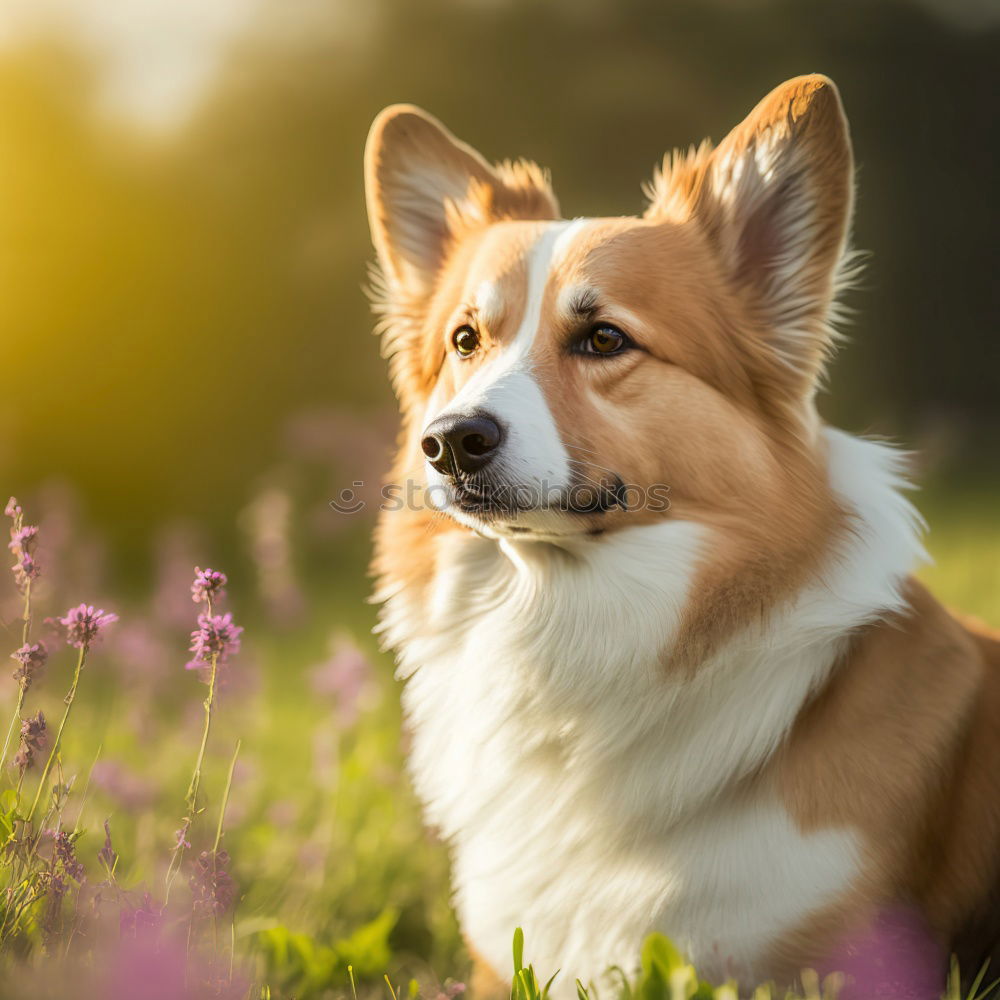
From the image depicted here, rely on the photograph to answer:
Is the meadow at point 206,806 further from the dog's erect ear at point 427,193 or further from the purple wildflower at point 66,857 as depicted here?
the dog's erect ear at point 427,193

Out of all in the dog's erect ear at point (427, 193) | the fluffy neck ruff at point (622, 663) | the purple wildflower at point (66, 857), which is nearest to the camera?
the purple wildflower at point (66, 857)

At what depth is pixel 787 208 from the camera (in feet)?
8.49

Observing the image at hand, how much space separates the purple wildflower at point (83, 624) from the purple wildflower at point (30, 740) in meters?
0.17

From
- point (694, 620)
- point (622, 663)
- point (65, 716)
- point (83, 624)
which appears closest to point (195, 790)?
point (65, 716)

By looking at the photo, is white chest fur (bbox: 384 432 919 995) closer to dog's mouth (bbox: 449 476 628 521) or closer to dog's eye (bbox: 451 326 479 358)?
dog's mouth (bbox: 449 476 628 521)

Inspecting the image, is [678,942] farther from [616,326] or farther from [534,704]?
[616,326]

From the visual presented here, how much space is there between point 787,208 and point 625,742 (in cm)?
136

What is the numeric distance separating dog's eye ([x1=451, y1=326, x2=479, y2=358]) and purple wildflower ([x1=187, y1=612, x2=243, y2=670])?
1055mm

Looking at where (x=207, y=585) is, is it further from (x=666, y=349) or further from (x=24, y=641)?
(x=666, y=349)

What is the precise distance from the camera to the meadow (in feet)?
6.78

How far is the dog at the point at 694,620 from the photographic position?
2.29 meters

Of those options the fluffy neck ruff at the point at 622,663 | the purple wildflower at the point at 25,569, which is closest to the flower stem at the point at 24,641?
the purple wildflower at the point at 25,569

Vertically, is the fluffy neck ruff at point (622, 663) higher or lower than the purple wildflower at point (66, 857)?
higher

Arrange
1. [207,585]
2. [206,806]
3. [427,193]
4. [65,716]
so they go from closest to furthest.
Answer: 1. [65,716]
2. [207,585]
3. [206,806]
4. [427,193]
